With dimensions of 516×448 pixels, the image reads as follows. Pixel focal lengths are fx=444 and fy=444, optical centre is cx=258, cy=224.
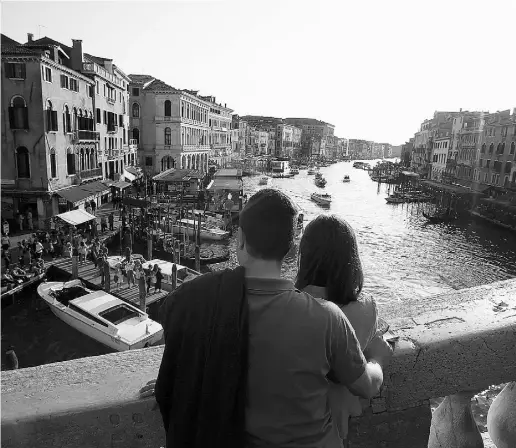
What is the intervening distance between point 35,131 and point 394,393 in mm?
23290

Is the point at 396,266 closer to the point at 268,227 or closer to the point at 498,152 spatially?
the point at 268,227

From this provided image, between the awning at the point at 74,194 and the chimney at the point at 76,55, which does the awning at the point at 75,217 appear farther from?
the chimney at the point at 76,55

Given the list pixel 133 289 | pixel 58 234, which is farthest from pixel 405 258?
pixel 58 234

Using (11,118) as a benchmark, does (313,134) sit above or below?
above

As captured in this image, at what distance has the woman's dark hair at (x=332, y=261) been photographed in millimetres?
1519

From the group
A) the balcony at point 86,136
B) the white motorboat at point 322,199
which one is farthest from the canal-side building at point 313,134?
the balcony at point 86,136

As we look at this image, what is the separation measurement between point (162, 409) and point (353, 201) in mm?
55058

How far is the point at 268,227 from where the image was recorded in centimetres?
128

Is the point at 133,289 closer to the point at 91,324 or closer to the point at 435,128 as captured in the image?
the point at 91,324

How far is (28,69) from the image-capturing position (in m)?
20.6

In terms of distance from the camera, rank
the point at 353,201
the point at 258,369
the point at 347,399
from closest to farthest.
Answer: the point at 258,369, the point at 347,399, the point at 353,201

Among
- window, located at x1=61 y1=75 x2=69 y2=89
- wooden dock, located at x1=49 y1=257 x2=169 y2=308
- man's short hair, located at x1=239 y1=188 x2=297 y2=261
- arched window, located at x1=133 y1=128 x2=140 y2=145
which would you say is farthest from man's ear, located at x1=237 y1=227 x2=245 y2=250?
arched window, located at x1=133 y1=128 x2=140 y2=145

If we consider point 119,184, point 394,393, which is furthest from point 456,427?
point 119,184

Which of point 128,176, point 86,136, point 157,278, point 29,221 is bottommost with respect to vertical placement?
point 157,278
